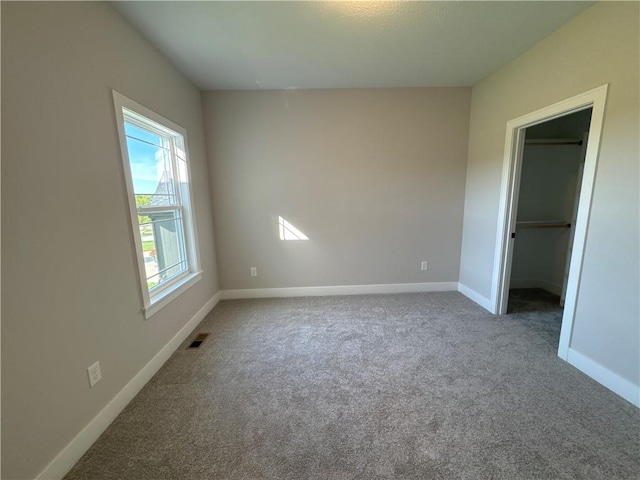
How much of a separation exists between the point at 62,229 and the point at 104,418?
3.79 feet

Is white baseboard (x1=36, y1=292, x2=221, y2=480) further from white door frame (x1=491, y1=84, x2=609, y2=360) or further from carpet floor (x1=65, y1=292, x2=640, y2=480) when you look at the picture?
white door frame (x1=491, y1=84, x2=609, y2=360)

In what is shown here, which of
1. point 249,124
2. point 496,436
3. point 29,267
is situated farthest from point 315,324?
point 249,124

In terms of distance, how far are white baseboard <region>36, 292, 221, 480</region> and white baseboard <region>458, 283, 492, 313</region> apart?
3.33 m

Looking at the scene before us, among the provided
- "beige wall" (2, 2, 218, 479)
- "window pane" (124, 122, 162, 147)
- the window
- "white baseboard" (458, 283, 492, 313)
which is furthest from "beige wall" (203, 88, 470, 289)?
"beige wall" (2, 2, 218, 479)

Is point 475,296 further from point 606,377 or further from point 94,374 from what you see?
point 94,374

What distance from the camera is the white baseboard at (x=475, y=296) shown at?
286 cm

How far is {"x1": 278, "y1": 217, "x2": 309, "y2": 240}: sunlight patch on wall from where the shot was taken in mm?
3221

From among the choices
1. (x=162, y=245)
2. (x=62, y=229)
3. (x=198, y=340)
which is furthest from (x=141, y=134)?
(x=198, y=340)

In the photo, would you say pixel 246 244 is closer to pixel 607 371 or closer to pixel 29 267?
pixel 29 267

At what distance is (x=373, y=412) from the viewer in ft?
5.07

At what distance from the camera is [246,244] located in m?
3.26

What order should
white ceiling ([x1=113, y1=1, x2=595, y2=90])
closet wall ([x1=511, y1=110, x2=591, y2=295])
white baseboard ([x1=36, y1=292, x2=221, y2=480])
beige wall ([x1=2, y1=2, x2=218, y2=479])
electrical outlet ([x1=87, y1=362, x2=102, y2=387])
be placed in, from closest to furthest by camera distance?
beige wall ([x1=2, y1=2, x2=218, y2=479]), white baseboard ([x1=36, y1=292, x2=221, y2=480]), electrical outlet ([x1=87, y1=362, x2=102, y2=387]), white ceiling ([x1=113, y1=1, x2=595, y2=90]), closet wall ([x1=511, y1=110, x2=591, y2=295])

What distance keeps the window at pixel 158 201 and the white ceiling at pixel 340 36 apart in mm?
658

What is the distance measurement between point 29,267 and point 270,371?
5.09 ft
